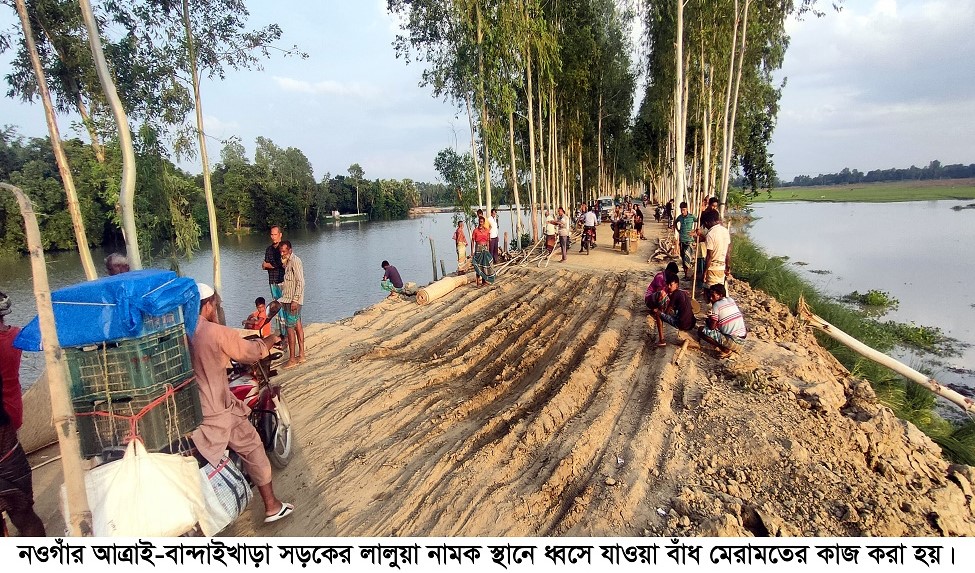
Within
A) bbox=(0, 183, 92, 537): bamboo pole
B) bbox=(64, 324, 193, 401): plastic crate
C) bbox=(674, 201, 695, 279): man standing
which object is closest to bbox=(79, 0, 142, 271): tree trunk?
bbox=(64, 324, 193, 401): plastic crate

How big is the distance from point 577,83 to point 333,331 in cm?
1842

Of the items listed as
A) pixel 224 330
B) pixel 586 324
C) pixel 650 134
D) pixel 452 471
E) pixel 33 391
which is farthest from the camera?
pixel 650 134

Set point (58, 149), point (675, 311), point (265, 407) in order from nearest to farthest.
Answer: point (265, 407) → point (675, 311) → point (58, 149)

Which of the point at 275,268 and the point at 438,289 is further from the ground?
the point at 275,268

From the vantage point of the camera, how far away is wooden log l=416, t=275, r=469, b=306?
10.0 m

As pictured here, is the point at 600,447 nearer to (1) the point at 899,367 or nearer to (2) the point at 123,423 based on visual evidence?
(2) the point at 123,423

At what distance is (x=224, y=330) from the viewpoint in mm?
3158

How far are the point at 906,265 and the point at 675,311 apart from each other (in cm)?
2401

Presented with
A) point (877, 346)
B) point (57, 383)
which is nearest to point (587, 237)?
point (877, 346)

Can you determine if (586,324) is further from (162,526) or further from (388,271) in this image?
(162,526)

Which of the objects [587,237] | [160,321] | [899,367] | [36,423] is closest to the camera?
[160,321]

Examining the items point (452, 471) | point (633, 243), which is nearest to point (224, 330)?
point (452, 471)

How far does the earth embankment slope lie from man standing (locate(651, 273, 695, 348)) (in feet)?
0.96

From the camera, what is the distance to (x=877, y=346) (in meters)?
11.1
